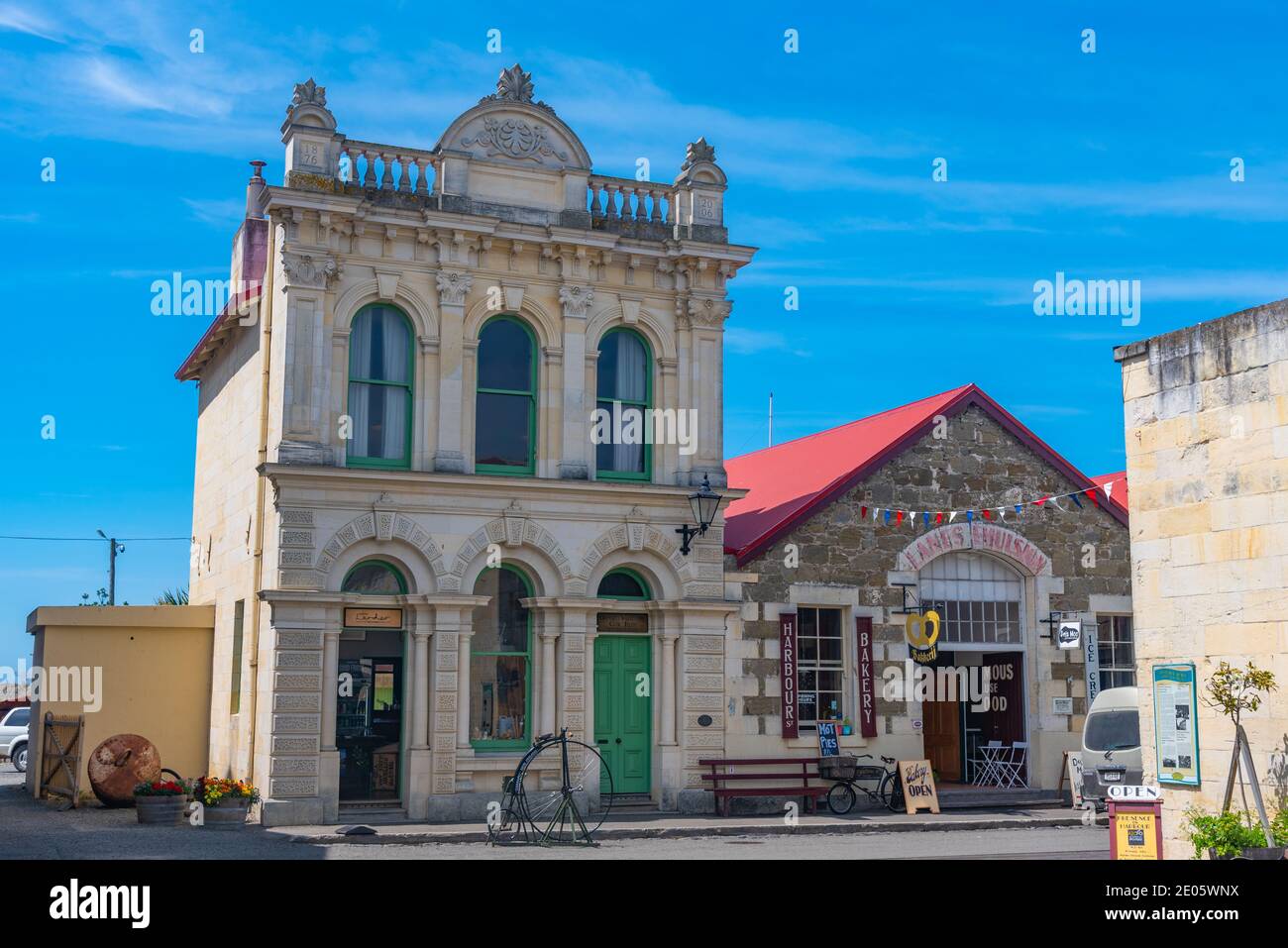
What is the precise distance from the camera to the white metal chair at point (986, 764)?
23484 mm

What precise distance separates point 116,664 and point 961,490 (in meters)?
13.7

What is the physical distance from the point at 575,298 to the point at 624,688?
578 centimetres

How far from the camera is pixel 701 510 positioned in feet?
66.8

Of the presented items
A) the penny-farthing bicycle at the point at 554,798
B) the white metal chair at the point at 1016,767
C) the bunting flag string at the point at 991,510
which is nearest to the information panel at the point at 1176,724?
the penny-farthing bicycle at the point at 554,798

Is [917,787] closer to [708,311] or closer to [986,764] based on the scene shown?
[986,764]

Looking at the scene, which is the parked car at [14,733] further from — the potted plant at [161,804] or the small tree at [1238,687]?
the small tree at [1238,687]

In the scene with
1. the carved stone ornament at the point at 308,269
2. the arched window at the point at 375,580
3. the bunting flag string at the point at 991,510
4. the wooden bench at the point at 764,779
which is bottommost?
the wooden bench at the point at 764,779

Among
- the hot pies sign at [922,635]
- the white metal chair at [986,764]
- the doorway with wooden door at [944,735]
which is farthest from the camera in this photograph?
the doorway with wooden door at [944,735]

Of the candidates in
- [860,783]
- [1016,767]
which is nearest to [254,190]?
[860,783]

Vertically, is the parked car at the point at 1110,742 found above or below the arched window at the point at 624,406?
below

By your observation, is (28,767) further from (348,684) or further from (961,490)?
(961,490)

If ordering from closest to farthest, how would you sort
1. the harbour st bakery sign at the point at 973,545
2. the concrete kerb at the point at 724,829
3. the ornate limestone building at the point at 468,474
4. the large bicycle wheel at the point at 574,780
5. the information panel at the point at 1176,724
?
the information panel at the point at 1176,724 → the concrete kerb at the point at 724,829 → the ornate limestone building at the point at 468,474 → the large bicycle wheel at the point at 574,780 → the harbour st bakery sign at the point at 973,545

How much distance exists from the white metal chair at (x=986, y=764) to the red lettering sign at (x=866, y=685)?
9.93 feet

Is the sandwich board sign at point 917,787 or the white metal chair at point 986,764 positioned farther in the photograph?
the white metal chair at point 986,764
